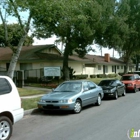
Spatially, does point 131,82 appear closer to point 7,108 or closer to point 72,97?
point 72,97

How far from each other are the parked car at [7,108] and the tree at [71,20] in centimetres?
815

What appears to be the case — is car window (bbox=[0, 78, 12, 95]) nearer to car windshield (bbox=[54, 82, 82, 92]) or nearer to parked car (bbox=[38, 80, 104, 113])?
parked car (bbox=[38, 80, 104, 113])

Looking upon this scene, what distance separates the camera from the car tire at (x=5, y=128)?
242 inches

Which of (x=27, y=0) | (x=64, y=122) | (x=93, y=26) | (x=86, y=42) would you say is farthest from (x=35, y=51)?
(x=64, y=122)

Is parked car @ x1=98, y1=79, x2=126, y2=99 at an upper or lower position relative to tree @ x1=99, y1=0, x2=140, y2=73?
lower

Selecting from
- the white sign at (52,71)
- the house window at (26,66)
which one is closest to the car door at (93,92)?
the white sign at (52,71)

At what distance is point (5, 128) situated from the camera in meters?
6.29

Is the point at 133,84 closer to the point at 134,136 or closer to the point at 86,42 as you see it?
the point at 86,42

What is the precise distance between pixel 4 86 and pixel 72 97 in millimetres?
4420

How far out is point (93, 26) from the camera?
22000 millimetres

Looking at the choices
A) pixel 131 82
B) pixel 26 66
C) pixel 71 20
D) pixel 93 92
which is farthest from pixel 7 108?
pixel 26 66

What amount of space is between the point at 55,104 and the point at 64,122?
1595mm

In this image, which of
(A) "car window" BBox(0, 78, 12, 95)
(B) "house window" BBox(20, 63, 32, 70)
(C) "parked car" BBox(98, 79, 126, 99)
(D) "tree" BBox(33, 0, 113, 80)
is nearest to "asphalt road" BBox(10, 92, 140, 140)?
(A) "car window" BBox(0, 78, 12, 95)

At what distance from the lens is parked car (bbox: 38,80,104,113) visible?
10.2 metres
